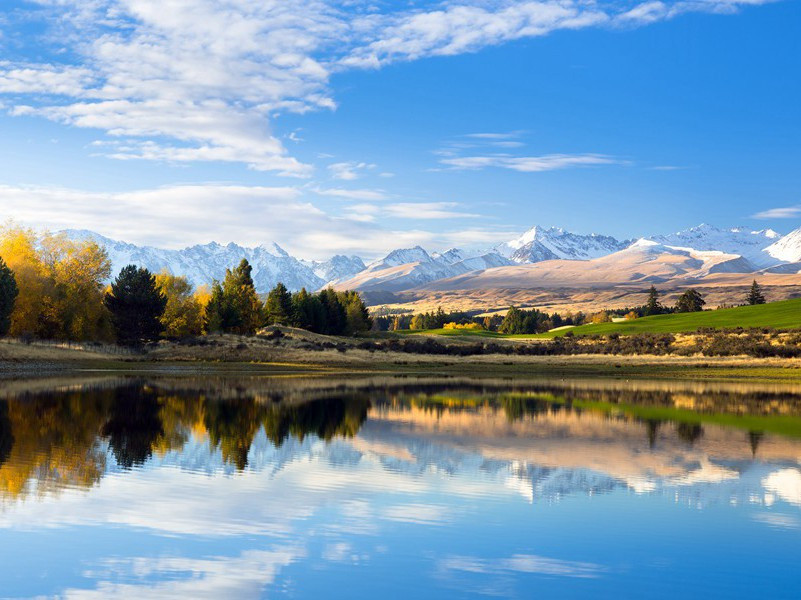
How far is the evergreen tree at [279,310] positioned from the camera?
144 metres

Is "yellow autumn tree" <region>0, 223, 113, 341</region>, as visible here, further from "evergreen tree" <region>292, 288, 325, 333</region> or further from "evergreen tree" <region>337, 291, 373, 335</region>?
"evergreen tree" <region>337, 291, 373, 335</region>

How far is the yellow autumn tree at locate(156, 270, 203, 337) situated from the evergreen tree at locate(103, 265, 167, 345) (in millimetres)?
16213

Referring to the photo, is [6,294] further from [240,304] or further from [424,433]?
[424,433]

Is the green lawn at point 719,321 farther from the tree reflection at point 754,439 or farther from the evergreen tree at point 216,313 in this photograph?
the tree reflection at point 754,439

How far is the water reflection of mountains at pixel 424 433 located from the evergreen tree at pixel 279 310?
282 ft

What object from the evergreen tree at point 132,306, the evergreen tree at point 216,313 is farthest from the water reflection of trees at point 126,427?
the evergreen tree at point 216,313

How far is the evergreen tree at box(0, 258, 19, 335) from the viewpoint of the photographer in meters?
82.0

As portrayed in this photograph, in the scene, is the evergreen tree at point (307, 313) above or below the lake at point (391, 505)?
above

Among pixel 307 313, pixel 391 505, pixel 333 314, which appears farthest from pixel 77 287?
pixel 391 505

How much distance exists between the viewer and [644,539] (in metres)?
16.9

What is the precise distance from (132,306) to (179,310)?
23.7m

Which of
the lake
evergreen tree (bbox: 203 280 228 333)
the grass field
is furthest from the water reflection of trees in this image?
the grass field

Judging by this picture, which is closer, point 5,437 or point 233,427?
point 5,437

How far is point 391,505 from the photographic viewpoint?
64.7 ft
